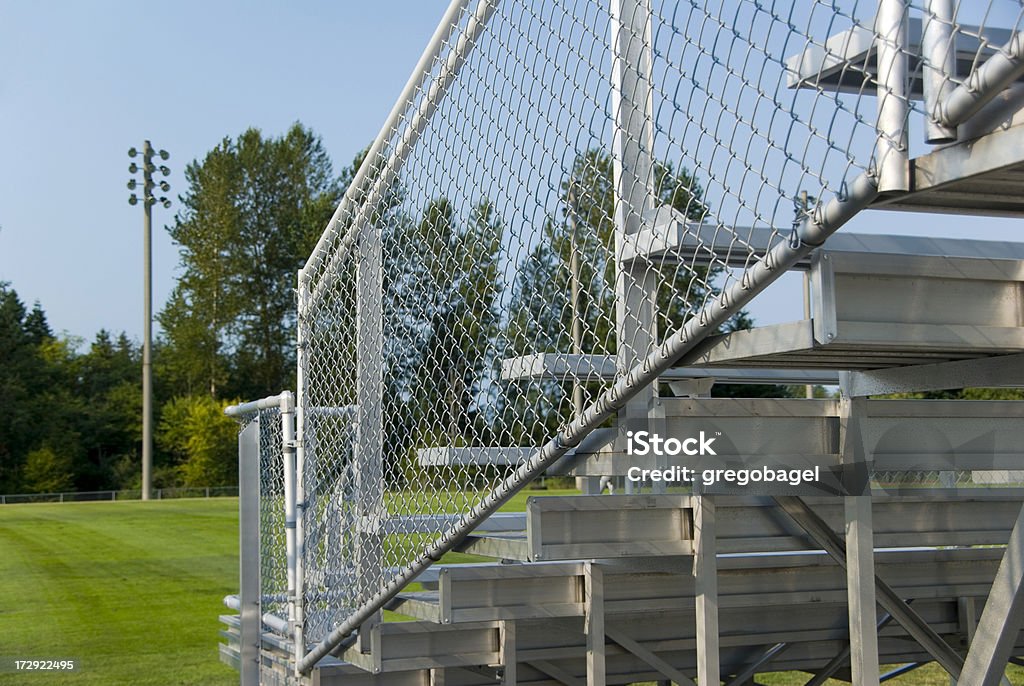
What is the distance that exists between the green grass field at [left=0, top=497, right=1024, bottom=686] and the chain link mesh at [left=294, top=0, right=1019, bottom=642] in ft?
18.2

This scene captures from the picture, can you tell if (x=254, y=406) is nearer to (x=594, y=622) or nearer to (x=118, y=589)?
(x=594, y=622)

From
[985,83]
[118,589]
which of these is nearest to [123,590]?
[118,589]

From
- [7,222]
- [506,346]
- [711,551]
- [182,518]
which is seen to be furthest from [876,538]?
[7,222]

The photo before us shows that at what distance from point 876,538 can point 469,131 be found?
2120 mm

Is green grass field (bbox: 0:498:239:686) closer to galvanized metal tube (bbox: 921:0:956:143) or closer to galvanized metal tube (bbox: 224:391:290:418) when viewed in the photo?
galvanized metal tube (bbox: 224:391:290:418)

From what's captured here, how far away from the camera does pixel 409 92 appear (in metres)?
3.47

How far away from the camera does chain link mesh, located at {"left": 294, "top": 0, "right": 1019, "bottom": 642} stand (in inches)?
70.4

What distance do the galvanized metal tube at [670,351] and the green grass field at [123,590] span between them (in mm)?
6758

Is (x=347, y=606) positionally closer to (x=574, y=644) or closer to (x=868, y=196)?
(x=574, y=644)

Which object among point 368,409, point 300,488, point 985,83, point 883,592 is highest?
point 985,83

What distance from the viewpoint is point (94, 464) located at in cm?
3256

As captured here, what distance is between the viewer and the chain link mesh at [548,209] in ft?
5.87

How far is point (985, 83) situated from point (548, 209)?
47.7 inches

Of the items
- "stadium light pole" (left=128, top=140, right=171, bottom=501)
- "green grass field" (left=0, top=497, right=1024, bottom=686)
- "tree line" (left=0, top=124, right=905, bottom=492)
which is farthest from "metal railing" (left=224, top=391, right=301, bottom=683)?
"tree line" (left=0, top=124, right=905, bottom=492)
